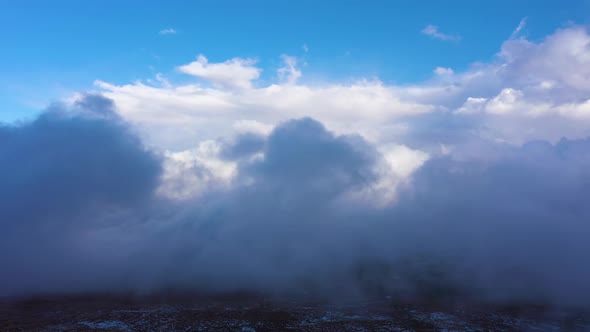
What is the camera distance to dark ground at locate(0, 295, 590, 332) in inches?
2916

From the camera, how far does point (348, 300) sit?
9688 centimetres

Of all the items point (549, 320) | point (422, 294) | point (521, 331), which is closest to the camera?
point (521, 331)

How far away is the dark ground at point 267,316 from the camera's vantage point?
74062 millimetres

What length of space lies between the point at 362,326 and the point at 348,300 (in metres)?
22.7

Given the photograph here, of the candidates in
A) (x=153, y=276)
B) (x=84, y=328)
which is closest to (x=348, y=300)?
(x=84, y=328)

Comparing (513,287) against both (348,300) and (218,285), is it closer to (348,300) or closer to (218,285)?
(348,300)

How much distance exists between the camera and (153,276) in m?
133

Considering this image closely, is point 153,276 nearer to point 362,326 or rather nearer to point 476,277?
point 362,326

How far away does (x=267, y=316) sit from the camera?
267ft

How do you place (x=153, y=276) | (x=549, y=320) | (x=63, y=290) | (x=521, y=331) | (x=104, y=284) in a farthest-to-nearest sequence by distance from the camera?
(x=153, y=276) → (x=104, y=284) → (x=63, y=290) → (x=549, y=320) → (x=521, y=331)

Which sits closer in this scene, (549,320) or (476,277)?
(549,320)

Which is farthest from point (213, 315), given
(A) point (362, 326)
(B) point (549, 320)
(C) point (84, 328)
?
(B) point (549, 320)

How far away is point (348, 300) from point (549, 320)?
4585 centimetres

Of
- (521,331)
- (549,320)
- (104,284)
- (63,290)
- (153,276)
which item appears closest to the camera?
(521,331)
